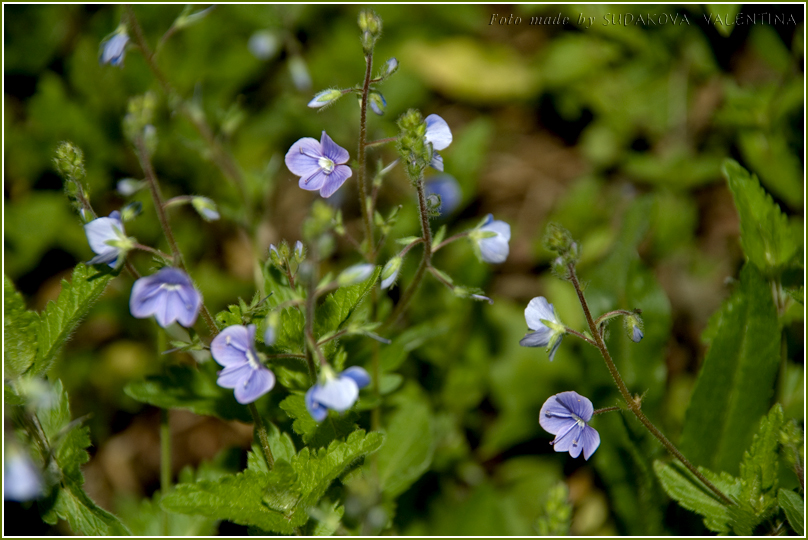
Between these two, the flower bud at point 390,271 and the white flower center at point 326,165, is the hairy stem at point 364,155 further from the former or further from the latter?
the flower bud at point 390,271

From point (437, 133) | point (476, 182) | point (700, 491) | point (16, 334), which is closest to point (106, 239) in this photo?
point (16, 334)

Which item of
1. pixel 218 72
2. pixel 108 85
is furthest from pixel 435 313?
pixel 108 85

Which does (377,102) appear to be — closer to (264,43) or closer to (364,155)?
(364,155)

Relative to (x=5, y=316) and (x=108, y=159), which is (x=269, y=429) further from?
(x=108, y=159)

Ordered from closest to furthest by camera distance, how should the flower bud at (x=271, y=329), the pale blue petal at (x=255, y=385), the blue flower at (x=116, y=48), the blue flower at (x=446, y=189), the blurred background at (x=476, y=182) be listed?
the flower bud at (x=271, y=329), the pale blue petal at (x=255, y=385), the blue flower at (x=116, y=48), the blurred background at (x=476, y=182), the blue flower at (x=446, y=189)

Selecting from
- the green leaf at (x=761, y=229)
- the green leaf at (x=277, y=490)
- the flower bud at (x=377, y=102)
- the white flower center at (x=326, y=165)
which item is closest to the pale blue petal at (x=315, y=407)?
the green leaf at (x=277, y=490)

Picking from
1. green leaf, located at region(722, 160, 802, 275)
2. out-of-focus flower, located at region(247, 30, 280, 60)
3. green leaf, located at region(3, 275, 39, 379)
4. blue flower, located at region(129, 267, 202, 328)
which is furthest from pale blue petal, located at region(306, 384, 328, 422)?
out-of-focus flower, located at region(247, 30, 280, 60)
